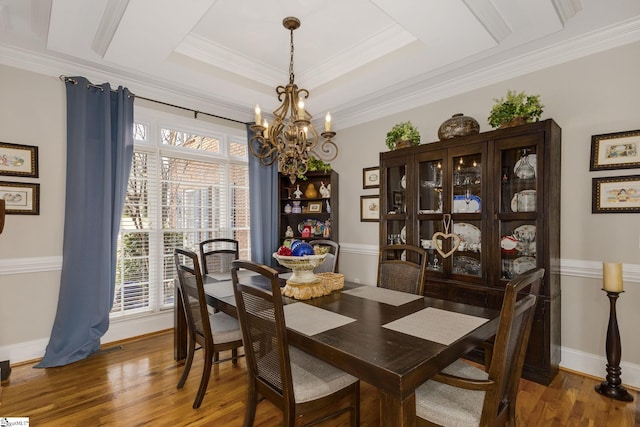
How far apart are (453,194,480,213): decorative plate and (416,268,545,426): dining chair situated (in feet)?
4.50

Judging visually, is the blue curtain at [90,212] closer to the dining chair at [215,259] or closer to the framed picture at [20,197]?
the framed picture at [20,197]

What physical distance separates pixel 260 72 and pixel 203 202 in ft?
5.45

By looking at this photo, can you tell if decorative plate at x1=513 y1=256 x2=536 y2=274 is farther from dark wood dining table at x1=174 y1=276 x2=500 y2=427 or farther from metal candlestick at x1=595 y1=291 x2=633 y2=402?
dark wood dining table at x1=174 y1=276 x2=500 y2=427

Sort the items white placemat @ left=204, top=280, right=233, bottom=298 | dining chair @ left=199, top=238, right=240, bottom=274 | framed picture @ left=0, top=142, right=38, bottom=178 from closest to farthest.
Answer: white placemat @ left=204, top=280, right=233, bottom=298
framed picture @ left=0, top=142, right=38, bottom=178
dining chair @ left=199, top=238, right=240, bottom=274

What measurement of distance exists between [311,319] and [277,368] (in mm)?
281

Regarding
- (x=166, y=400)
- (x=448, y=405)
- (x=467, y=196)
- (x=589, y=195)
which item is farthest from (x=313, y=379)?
(x=589, y=195)

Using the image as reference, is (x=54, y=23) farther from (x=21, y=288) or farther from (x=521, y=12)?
(x=521, y=12)

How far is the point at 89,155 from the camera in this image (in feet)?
9.50

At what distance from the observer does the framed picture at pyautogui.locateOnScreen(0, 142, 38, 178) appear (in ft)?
8.55

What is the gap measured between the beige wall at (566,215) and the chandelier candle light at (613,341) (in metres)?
0.22

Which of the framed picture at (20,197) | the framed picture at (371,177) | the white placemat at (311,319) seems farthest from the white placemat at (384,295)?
the framed picture at (20,197)

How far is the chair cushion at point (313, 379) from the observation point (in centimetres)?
145

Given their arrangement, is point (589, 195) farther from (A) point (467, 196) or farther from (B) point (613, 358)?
(B) point (613, 358)

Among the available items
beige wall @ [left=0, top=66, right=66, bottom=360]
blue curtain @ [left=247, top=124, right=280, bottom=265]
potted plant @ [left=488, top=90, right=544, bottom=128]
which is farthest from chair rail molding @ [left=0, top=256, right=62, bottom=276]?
potted plant @ [left=488, top=90, right=544, bottom=128]
